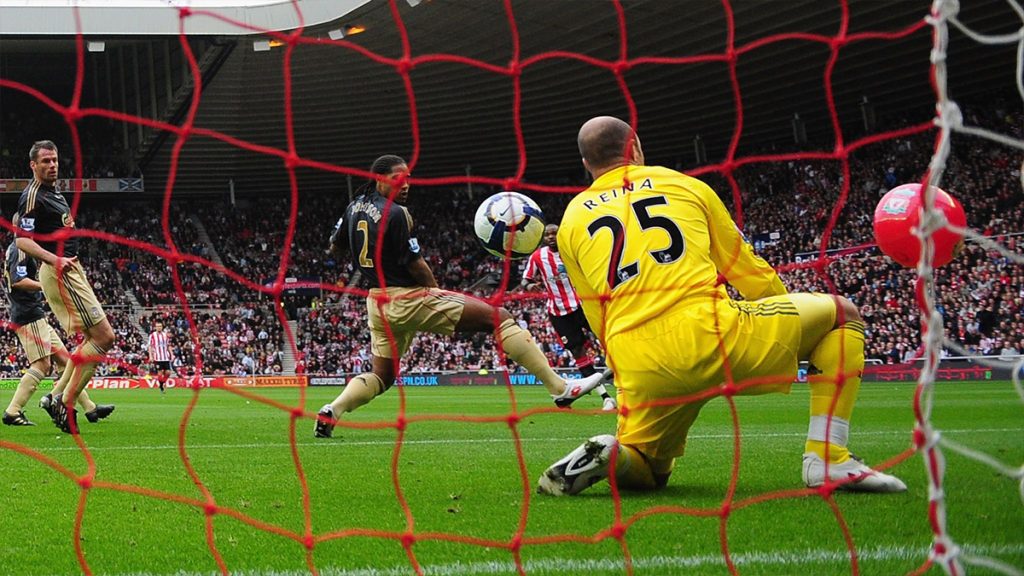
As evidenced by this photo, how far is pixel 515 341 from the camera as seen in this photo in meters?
7.62

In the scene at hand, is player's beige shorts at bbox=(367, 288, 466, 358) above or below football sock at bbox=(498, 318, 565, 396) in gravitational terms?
above

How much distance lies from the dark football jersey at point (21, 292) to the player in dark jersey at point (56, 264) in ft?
1.34

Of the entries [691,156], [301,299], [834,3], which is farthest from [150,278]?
[834,3]

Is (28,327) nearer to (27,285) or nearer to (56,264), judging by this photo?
(27,285)

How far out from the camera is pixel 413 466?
592 centimetres

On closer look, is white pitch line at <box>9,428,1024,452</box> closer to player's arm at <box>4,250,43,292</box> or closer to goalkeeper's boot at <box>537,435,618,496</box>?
player's arm at <box>4,250,43,292</box>

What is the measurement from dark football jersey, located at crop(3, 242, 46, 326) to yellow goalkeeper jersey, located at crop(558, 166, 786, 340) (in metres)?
5.50

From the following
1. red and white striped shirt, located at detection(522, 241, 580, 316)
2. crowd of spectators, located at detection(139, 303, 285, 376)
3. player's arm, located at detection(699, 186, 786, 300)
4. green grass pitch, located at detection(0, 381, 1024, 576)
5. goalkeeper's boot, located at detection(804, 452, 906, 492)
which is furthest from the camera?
crowd of spectators, located at detection(139, 303, 285, 376)

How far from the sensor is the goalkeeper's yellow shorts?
12.9 feet

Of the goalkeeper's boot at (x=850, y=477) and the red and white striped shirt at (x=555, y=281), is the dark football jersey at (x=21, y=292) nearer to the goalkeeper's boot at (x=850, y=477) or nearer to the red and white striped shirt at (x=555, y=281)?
the red and white striped shirt at (x=555, y=281)

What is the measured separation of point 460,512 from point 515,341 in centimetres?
346

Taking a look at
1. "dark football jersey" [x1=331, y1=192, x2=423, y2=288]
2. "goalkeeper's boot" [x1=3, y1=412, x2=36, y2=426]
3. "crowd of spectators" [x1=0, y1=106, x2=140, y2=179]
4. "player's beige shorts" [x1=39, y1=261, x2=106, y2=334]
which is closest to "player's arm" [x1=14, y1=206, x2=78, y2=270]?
"player's beige shorts" [x1=39, y1=261, x2=106, y2=334]

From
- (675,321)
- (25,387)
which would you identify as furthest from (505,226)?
(25,387)

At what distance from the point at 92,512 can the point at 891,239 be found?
3.73 meters
